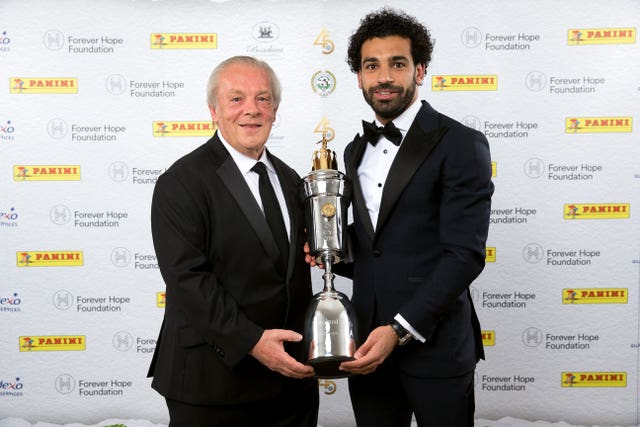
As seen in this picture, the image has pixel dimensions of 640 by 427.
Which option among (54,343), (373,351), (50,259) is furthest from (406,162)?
(54,343)

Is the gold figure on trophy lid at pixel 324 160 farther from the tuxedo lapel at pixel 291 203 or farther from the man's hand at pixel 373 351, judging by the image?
the man's hand at pixel 373 351

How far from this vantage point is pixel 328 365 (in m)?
2.00

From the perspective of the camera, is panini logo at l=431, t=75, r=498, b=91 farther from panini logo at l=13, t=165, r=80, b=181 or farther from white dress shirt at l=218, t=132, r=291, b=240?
panini logo at l=13, t=165, r=80, b=181

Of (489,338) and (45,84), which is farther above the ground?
(45,84)

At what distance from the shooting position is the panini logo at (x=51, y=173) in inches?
144

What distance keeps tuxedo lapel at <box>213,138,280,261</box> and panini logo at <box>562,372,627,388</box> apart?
2505mm

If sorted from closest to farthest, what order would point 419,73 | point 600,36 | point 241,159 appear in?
point 241,159 < point 419,73 < point 600,36

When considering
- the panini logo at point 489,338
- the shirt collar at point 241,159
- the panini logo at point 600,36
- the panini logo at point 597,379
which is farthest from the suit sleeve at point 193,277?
the panini logo at point 600,36

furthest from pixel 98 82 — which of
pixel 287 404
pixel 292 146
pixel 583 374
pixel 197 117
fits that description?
pixel 583 374

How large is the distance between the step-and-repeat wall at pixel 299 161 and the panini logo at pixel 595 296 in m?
0.01

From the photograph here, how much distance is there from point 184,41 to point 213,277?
6.83 feet

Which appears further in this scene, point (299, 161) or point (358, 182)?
point (299, 161)

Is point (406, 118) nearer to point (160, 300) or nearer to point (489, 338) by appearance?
point (489, 338)

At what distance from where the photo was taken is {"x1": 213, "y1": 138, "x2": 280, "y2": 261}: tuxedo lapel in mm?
2061
